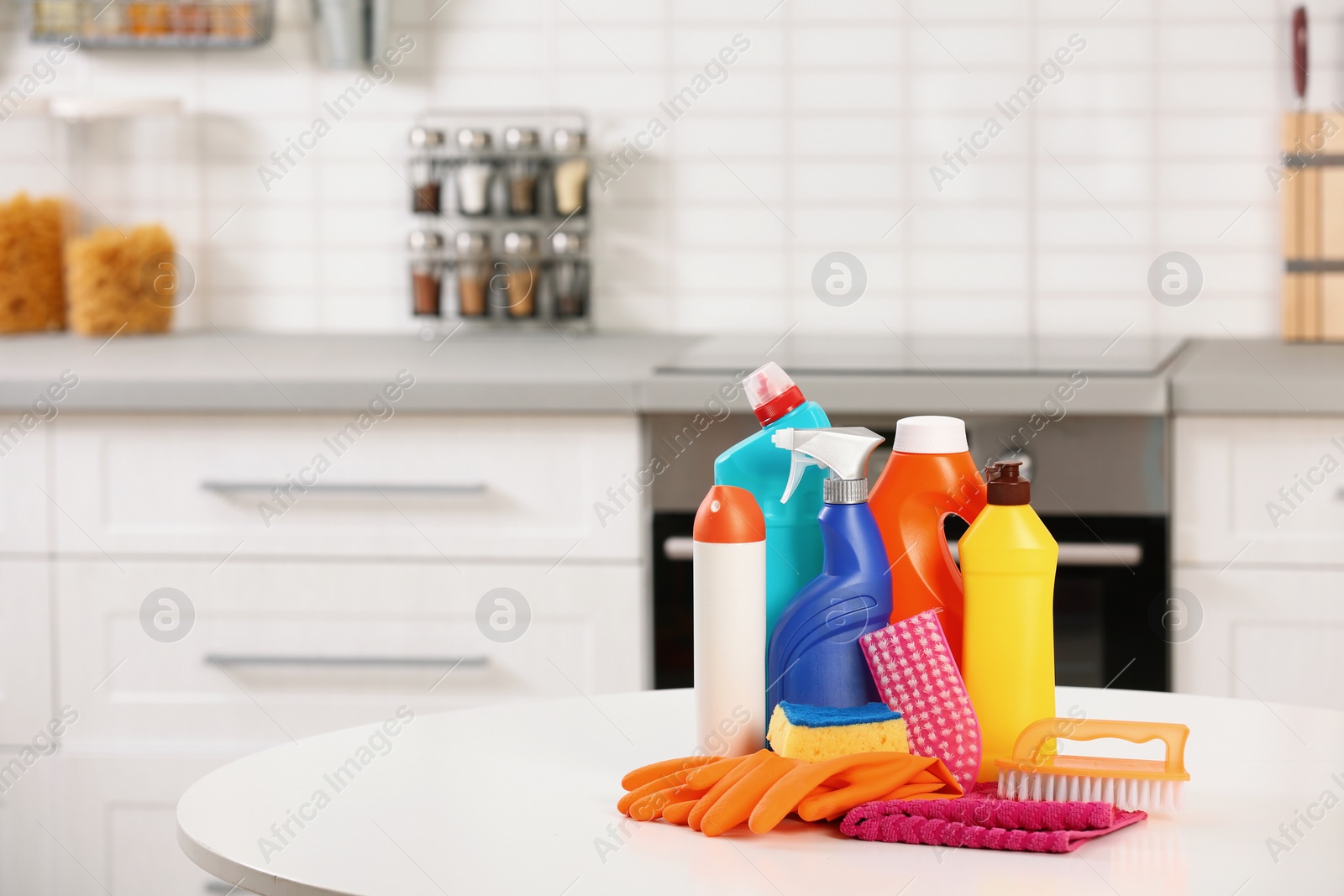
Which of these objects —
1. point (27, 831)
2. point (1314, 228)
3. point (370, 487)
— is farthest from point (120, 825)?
point (1314, 228)

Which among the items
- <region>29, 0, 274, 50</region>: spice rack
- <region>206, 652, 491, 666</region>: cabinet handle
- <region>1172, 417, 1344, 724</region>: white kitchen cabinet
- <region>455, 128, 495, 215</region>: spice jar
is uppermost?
<region>29, 0, 274, 50</region>: spice rack

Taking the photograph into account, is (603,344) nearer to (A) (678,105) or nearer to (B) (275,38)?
(A) (678,105)

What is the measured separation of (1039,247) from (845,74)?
18.0 inches

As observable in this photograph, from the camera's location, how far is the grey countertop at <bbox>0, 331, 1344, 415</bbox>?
5.79 ft

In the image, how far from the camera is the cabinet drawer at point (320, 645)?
188 cm

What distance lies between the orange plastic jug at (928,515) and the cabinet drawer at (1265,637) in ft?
3.31

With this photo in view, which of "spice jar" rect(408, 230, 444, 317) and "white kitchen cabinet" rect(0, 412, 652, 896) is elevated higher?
"spice jar" rect(408, 230, 444, 317)

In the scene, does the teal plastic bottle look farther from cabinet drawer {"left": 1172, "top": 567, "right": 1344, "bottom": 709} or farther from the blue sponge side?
cabinet drawer {"left": 1172, "top": 567, "right": 1344, "bottom": 709}

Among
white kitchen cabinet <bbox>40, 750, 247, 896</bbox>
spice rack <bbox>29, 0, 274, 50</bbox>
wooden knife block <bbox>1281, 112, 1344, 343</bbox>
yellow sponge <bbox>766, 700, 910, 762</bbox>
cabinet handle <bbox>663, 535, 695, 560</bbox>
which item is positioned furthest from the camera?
spice rack <bbox>29, 0, 274, 50</bbox>

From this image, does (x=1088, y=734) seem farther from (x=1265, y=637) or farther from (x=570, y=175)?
(x=570, y=175)

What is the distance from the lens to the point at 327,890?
0.72 meters

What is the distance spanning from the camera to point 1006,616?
2.79ft

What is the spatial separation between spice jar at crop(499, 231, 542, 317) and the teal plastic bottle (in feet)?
4.92

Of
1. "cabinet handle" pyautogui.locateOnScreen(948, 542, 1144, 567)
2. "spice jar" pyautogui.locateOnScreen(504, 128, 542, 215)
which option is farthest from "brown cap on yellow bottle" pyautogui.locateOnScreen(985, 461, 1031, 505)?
"spice jar" pyautogui.locateOnScreen(504, 128, 542, 215)
